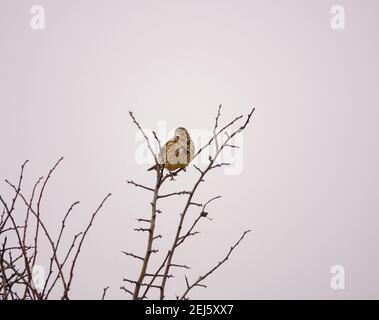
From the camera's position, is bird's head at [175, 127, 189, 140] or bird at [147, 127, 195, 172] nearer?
bird at [147, 127, 195, 172]

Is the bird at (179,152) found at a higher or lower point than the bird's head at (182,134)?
lower

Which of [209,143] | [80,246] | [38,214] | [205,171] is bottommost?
[80,246]

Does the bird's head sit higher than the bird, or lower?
higher

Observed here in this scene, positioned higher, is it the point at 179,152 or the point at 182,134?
the point at 182,134

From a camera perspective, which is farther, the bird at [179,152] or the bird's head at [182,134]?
the bird's head at [182,134]

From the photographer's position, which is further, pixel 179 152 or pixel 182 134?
pixel 182 134

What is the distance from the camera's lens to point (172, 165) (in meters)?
4.33

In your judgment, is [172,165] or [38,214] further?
[172,165]

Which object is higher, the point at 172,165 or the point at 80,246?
the point at 172,165
